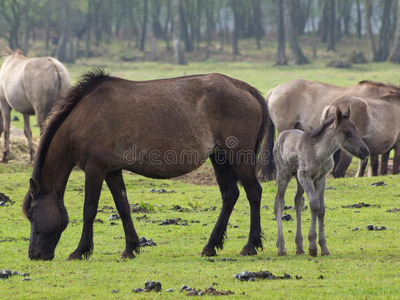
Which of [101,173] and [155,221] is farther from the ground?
[101,173]

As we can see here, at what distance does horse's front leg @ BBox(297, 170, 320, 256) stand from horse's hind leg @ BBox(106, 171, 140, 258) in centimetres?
246

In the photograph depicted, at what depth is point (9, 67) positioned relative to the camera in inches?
704

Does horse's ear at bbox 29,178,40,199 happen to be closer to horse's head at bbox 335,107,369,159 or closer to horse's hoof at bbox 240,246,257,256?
horse's hoof at bbox 240,246,257,256

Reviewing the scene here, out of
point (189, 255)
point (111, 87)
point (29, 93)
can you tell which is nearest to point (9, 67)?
point (29, 93)

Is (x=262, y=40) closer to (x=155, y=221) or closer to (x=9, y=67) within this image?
(x=9, y=67)

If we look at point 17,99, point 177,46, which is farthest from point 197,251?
point 177,46

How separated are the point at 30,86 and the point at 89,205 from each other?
9469mm

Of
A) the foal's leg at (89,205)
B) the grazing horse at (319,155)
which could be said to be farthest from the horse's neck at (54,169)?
the grazing horse at (319,155)

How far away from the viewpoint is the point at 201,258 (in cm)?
826

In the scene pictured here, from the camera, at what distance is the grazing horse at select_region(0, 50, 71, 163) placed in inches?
653

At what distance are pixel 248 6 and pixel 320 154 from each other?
66.4m

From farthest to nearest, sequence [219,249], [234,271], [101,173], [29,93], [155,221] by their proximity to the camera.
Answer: [29,93] < [155,221] < [219,249] < [101,173] < [234,271]

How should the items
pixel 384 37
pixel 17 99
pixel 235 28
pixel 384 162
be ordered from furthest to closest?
1. pixel 235 28
2. pixel 384 37
3. pixel 384 162
4. pixel 17 99

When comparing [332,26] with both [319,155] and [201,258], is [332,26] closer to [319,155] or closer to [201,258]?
[319,155]
